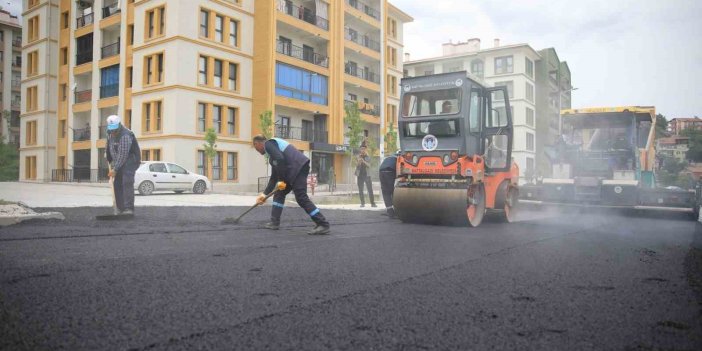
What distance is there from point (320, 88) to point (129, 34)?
41.4ft

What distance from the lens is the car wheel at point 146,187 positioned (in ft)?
62.7

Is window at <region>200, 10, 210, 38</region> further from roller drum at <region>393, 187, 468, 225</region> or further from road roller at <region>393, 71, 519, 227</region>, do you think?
roller drum at <region>393, 187, 468, 225</region>

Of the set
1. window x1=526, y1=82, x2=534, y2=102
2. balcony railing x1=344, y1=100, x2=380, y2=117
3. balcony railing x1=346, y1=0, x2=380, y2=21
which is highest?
balcony railing x1=346, y1=0, x2=380, y2=21

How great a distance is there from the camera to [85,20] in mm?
34938

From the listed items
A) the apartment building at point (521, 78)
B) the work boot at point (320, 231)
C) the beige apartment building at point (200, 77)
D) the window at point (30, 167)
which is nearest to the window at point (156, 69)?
the beige apartment building at point (200, 77)

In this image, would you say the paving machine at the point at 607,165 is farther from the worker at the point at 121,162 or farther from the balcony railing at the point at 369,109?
the balcony railing at the point at 369,109

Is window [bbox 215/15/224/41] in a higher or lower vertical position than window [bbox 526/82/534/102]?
higher

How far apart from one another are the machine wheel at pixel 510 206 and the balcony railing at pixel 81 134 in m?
32.1

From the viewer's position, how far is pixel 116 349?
7.27 ft

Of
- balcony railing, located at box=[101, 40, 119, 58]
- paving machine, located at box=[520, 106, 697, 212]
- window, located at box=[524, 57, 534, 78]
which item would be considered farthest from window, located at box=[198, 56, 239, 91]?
window, located at box=[524, 57, 534, 78]

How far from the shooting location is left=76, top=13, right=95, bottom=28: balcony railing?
113 ft

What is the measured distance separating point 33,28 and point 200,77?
21112mm

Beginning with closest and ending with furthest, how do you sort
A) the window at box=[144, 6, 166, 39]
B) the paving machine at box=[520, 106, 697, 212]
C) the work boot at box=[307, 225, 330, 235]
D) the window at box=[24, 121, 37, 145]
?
the work boot at box=[307, 225, 330, 235] < the paving machine at box=[520, 106, 697, 212] < the window at box=[144, 6, 166, 39] < the window at box=[24, 121, 37, 145]

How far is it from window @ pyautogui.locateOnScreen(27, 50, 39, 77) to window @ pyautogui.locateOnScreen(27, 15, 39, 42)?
1.26 m
